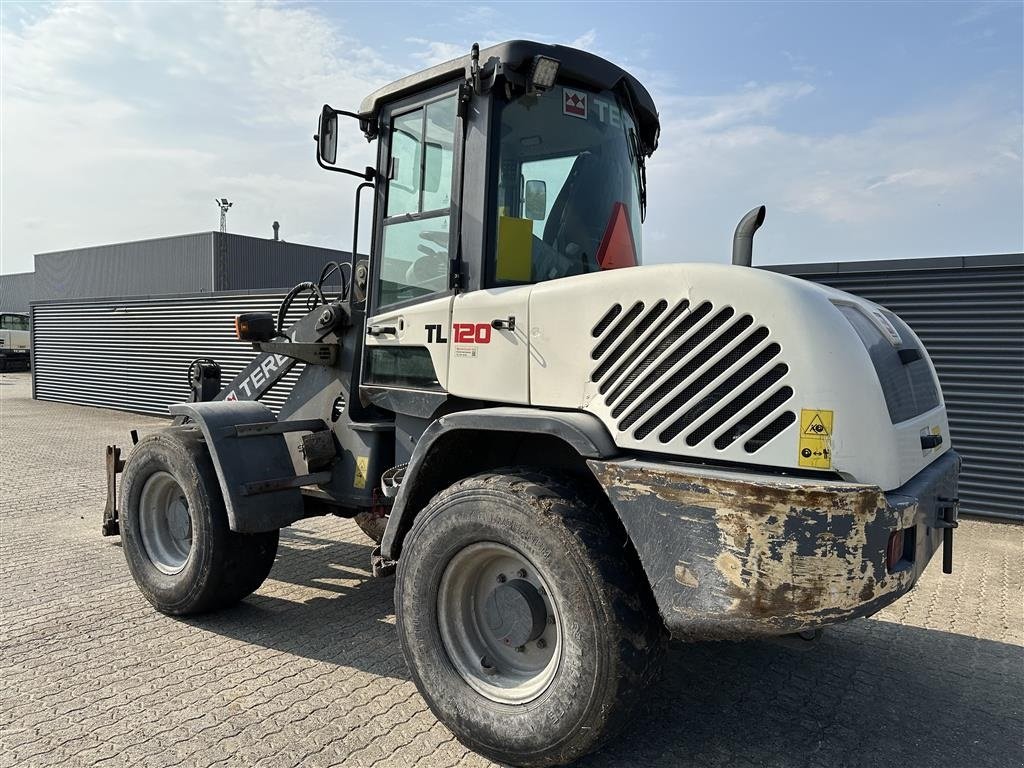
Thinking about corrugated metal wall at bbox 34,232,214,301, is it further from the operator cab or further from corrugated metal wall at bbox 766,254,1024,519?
the operator cab

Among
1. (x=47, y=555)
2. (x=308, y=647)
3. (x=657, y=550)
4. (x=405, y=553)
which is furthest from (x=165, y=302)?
(x=657, y=550)

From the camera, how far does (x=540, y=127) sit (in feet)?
12.0

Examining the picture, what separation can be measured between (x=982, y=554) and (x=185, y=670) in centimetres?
628

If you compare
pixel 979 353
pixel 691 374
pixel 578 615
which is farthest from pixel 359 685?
pixel 979 353

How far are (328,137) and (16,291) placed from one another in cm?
5434

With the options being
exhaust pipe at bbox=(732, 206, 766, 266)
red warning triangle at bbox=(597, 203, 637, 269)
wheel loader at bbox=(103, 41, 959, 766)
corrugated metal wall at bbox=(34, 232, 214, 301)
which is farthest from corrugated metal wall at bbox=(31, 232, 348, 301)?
exhaust pipe at bbox=(732, 206, 766, 266)

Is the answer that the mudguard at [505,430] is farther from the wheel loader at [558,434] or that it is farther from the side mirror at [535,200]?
the side mirror at [535,200]

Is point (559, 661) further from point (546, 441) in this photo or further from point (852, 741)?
point (852, 741)

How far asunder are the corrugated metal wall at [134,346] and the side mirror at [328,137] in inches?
373

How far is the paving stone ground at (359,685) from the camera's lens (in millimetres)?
3178

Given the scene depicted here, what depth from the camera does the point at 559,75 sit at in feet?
12.0

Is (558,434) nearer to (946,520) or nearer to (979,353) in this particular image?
(946,520)

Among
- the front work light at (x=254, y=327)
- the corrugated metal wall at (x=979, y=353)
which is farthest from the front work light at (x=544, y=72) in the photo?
the corrugated metal wall at (x=979, y=353)

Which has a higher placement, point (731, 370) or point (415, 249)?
point (415, 249)
